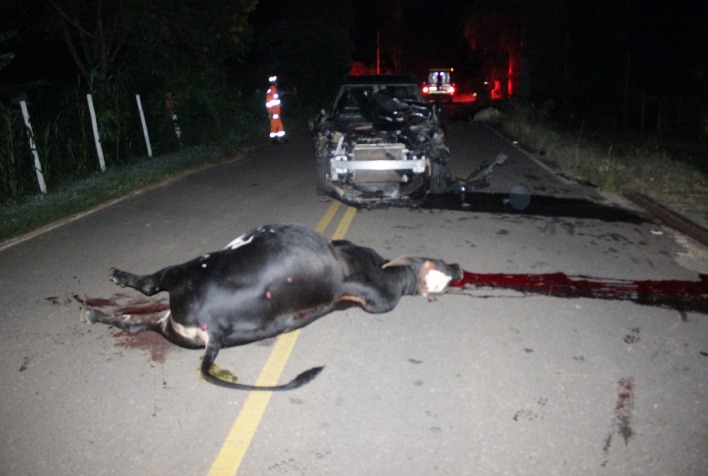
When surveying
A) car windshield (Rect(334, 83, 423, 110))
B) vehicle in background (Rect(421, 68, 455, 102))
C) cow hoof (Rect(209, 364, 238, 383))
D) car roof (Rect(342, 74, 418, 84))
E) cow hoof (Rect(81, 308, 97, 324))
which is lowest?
vehicle in background (Rect(421, 68, 455, 102))

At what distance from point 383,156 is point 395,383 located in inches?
217

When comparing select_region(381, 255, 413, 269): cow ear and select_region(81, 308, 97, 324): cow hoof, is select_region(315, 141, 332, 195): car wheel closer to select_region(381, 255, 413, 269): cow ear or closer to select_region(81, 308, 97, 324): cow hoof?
select_region(381, 255, 413, 269): cow ear

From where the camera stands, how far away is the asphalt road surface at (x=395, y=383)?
314 cm

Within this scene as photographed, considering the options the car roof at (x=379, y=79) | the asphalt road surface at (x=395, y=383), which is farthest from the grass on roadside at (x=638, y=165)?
the car roof at (x=379, y=79)

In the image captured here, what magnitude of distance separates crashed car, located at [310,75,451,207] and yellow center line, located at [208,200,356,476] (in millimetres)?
4422

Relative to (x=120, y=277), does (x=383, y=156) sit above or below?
above

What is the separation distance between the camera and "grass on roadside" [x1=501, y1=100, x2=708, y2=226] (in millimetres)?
9375

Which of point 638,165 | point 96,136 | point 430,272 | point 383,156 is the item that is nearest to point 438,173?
point 383,156

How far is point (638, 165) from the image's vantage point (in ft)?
38.4

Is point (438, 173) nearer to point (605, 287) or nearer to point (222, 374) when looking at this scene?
point (605, 287)

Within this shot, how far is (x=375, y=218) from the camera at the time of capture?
8219 mm

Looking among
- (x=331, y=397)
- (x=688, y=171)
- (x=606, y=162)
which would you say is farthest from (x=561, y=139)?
(x=331, y=397)

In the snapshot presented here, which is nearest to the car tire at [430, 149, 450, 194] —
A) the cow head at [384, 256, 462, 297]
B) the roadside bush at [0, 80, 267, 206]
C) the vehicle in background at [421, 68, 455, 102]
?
the cow head at [384, 256, 462, 297]

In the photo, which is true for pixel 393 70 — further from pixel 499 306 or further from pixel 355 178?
pixel 499 306
